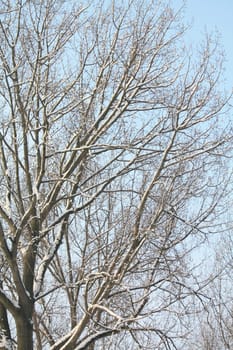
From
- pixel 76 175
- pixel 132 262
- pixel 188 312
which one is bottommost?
A: pixel 188 312

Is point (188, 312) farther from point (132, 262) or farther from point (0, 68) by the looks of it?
point (0, 68)

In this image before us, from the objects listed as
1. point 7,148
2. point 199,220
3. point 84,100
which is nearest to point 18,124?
point 7,148

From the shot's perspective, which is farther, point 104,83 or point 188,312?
point 104,83

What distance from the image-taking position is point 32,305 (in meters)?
9.62

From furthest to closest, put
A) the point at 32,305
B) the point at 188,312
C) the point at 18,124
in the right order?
1. the point at 18,124
2. the point at 32,305
3. the point at 188,312

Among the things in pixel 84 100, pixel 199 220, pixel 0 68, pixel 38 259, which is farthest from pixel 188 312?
pixel 0 68

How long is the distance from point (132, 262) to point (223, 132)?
3095 millimetres

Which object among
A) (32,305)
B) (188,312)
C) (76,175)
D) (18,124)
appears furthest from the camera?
(76,175)

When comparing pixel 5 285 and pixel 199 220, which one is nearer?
pixel 199 220

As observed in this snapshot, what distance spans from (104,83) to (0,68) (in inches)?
81.6

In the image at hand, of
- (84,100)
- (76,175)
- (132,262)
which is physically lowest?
(132,262)

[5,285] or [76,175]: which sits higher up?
[76,175]

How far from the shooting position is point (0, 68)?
9.91 metres

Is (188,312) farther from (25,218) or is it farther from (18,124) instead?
(18,124)
